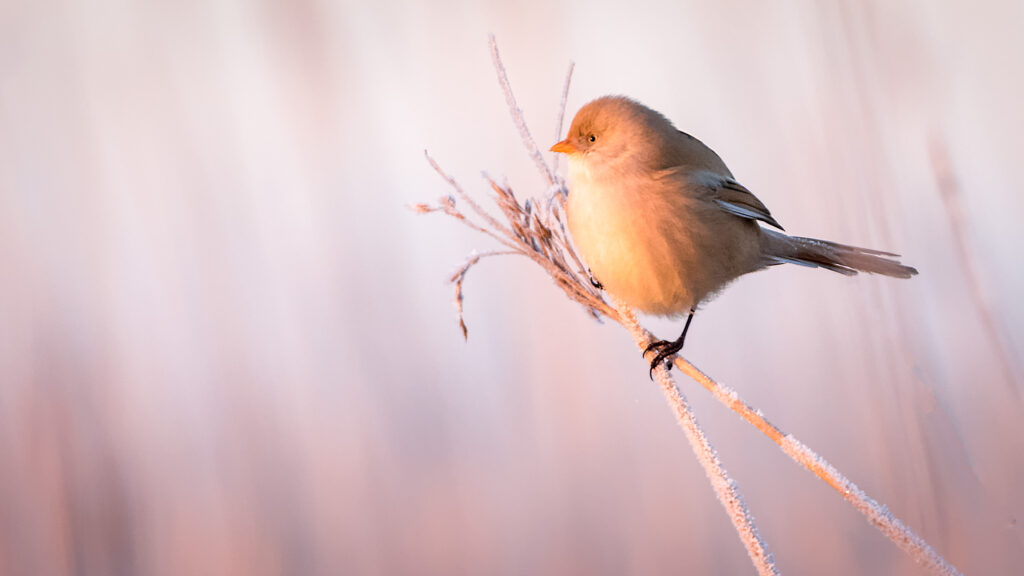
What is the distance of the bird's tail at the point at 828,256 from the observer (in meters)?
1.01

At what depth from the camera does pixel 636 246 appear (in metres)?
1.08

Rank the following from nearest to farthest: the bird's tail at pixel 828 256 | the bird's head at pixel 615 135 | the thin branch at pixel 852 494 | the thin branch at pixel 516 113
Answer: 1. the thin branch at pixel 852 494
2. the thin branch at pixel 516 113
3. the bird's tail at pixel 828 256
4. the bird's head at pixel 615 135

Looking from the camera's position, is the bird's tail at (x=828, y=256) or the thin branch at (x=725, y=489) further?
the bird's tail at (x=828, y=256)

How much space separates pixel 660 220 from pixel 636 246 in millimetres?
79

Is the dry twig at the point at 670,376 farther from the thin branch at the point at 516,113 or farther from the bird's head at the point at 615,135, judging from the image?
the bird's head at the point at 615,135

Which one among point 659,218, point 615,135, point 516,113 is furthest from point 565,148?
point 516,113

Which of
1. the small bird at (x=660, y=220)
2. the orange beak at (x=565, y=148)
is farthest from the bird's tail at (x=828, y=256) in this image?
the orange beak at (x=565, y=148)

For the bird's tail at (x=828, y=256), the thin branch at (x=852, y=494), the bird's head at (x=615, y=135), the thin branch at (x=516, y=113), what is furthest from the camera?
the bird's head at (x=615, y=135)

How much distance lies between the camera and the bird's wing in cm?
121

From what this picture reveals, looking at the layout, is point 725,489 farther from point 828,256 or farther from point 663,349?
point 828,256

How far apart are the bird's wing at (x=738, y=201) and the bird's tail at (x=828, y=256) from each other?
82mm

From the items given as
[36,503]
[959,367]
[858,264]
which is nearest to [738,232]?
[858,264]

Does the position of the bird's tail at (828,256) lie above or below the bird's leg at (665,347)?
above

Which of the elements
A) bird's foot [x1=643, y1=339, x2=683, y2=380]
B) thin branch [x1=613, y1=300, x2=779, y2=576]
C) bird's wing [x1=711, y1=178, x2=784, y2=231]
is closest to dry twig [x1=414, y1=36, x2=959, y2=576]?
thin branch [x1=613, y1=300, x2=779, y2=576]
